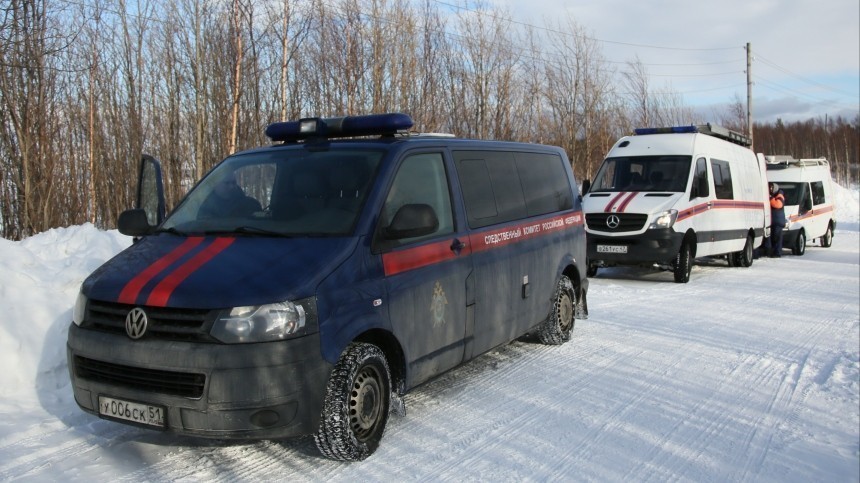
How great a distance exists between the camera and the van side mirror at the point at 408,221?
14.4 feet

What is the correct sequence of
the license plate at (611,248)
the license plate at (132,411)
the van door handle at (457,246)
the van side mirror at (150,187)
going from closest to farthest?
1. the license plate at (132,411)
2. the van door handle at (457,246)
3. the van side mirror at (150,187)
4. the license plate at (611,248)

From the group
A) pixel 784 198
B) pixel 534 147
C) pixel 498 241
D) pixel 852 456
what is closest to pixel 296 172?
pixel 498 241

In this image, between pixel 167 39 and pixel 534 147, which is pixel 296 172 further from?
pixel 167 39

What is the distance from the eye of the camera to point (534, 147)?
702cm

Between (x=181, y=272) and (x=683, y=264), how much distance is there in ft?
34.4

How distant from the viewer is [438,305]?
16.0 ft

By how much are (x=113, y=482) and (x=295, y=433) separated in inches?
42.8

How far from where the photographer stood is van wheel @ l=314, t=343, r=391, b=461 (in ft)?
13.0

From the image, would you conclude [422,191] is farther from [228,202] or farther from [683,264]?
[683,264]

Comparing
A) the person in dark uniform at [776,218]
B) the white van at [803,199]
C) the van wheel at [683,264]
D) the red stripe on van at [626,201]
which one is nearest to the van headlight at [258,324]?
the red stripe on van at [626,201]

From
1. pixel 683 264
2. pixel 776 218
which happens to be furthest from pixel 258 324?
pixel 776 218

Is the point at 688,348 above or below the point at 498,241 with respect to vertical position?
below

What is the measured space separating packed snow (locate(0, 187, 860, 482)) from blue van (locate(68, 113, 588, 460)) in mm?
408

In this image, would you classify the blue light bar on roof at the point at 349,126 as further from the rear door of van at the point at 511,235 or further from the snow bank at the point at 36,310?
the snow bank at the point at 36,310
